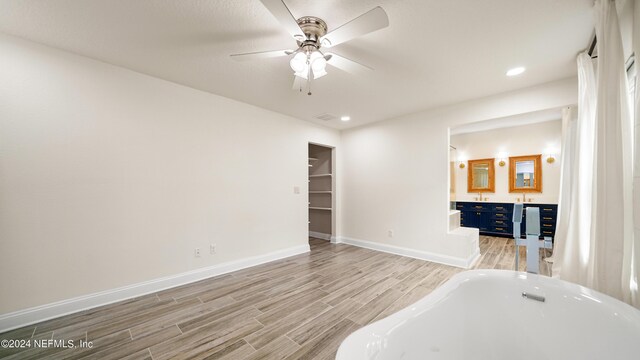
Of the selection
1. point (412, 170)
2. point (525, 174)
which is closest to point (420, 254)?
point (412, 170)

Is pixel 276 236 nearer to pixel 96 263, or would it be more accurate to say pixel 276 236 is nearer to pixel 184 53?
pixel 96 263

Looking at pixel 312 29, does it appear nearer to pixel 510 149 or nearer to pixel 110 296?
pixel 110 296

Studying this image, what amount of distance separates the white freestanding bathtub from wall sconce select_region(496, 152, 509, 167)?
4.88 m

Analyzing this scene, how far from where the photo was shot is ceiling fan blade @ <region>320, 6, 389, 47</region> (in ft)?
4.36

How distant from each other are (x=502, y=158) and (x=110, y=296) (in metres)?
7.47

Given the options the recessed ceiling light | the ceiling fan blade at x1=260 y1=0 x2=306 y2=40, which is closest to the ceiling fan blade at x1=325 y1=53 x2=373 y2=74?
the ceiling fan blade at x1=260 y1=0 x2=306 y2=40

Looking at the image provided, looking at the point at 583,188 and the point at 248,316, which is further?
the point at 248,316

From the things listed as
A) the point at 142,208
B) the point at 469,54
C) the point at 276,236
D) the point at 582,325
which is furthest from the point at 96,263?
the point at 469,54

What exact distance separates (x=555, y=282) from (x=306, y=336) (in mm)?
1805

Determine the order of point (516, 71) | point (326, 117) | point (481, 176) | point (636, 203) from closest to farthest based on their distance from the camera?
1. point (636, 203)
2. point (516, 71)
3. point (326, 117)
4. point (481, 176)

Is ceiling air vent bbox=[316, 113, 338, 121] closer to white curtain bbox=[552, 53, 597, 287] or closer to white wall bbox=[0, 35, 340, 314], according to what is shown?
white wall bbox=[0, 35, 340, 314]

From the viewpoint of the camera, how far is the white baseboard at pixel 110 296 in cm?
191

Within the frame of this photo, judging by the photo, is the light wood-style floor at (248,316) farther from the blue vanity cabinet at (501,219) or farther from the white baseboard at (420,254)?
the blue vanity cabinet at (501,219)

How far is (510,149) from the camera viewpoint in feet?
17.7
